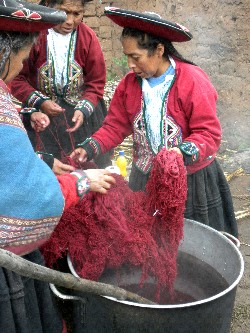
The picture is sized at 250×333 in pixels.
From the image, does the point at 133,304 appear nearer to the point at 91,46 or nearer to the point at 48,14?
the point at 48,14

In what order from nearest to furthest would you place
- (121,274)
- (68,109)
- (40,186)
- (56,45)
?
(40,186), (121,274), (56,45), (68,109)

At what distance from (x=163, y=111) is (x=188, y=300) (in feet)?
4.05

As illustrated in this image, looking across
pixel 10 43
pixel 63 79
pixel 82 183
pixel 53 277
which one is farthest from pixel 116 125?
pixel 53 277

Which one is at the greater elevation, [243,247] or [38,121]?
[38,121]

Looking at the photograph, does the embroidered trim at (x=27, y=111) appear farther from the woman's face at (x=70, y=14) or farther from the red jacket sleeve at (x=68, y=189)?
the red jacket sleeve at (x=68, y=189)

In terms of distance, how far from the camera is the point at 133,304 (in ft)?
6.85

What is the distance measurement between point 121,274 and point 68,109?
1976 mm

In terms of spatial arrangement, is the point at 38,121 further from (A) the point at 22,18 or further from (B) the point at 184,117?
(A) the point at 22,18

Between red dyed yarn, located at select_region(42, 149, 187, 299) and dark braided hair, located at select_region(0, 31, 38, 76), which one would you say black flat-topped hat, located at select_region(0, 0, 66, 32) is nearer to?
dark braided hair, located at select_region(0, 31, 38, 76)

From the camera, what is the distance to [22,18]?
200cm

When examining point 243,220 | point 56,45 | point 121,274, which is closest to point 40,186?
point 121,274

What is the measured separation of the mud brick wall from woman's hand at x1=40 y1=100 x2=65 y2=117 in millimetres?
3527

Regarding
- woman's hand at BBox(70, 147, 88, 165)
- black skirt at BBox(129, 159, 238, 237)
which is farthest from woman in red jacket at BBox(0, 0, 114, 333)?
black skirt at BBox(129, 159, 238, 237)

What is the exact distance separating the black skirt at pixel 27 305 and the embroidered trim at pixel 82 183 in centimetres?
39
